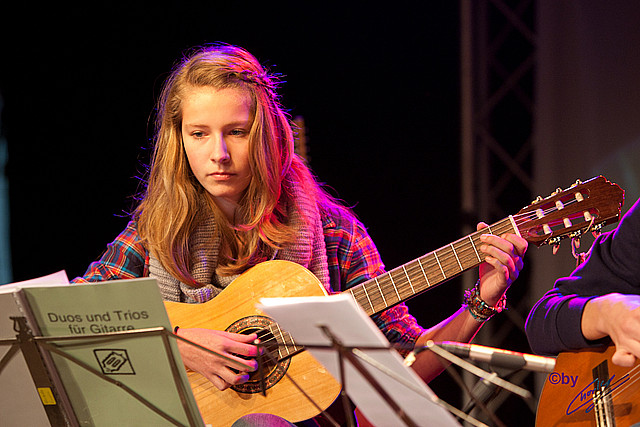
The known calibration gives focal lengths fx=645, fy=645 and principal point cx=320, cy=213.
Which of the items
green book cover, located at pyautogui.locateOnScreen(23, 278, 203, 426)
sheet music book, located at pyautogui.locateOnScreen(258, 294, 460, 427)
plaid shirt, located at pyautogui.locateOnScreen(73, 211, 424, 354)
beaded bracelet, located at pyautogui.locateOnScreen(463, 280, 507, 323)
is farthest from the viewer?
plaid shirt, located at pyautogui.locateOnScreen(73, 211, 424, 354)

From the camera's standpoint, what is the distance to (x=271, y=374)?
196 cm

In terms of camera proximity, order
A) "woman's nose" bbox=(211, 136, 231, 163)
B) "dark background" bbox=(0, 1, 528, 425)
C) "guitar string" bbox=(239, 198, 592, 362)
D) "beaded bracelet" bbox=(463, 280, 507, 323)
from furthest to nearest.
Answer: "dark background" bbox=(0, 1, 528, 425) → "woman's nose" bbox=(211, 136, 231, 163) → "beaded bracelet" bbox=(463, 280, 507, 323) → "guitar string" bbox=(239, 198, 592, 362)

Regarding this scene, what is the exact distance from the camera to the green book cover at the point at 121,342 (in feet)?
4.33

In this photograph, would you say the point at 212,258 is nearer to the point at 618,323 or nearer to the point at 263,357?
the point at 263,357

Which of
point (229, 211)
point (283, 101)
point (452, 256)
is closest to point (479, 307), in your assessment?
point (452, 256)

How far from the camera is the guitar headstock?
1.75 m

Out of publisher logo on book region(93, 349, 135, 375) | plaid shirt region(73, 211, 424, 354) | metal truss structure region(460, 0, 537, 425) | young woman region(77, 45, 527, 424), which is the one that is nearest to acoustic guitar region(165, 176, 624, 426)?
young woman region(77, 45, 527, 424)

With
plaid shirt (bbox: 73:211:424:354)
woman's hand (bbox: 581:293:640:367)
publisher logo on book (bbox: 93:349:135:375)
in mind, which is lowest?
woman's hand (bbox: 581:293:640:367)

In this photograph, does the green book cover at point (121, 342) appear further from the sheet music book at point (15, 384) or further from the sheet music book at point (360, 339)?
the sheet music book at point (360, 339)

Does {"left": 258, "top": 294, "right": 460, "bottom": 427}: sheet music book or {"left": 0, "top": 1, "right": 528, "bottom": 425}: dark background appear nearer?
{"left": 258, "top": 294, "right": 460, "bottom": 427}: sheet music book

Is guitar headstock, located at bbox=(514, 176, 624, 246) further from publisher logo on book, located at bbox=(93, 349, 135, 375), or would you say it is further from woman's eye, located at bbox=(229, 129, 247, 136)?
publisher logo on book, located at bbox=(93, 349, 135, 375)

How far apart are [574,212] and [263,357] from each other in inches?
39.4

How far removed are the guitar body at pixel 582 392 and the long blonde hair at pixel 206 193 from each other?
0.95 metres

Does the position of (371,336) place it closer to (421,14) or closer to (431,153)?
(431,153)
